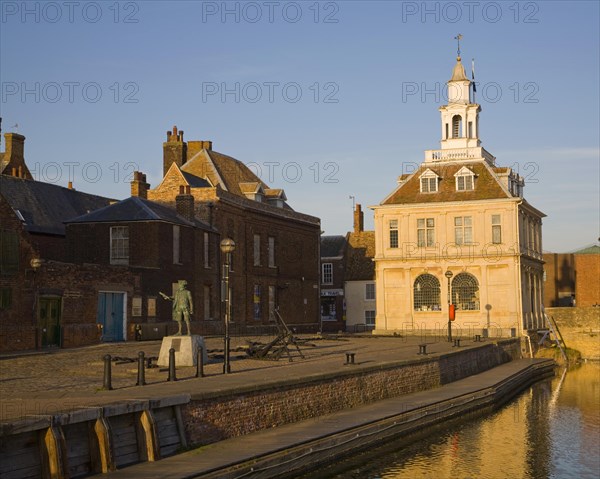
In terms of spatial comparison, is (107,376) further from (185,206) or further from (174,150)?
(174,150)

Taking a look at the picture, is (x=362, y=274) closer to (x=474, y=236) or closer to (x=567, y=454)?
(x=474, y=236)

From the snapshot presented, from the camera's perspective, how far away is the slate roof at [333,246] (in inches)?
2867

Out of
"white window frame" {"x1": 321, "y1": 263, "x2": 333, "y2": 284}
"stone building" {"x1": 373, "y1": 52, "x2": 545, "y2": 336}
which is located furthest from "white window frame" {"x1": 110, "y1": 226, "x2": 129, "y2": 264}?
"white window frame" {"x1": 321, "y1": 263, "x2": 333, "y2": 284}

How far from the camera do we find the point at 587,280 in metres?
73.0

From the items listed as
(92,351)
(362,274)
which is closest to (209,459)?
(92,351)

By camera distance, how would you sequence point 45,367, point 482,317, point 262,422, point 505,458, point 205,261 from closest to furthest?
point 262,422
point 505,458
point 45,367
point 205,261
point 482,317

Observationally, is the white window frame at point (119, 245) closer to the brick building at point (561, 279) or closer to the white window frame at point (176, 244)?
the white window frame at point (176, 244)

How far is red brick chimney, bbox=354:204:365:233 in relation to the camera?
7694cm

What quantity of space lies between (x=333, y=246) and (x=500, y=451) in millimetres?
53023

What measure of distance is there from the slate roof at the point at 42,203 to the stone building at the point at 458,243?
66.0 ft

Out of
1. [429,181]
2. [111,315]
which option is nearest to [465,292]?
[429,181]

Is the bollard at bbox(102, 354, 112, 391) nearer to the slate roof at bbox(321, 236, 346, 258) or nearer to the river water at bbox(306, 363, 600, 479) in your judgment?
the river water at bbox(306, 363, 600, 479)

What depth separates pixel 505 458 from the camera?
20.2m

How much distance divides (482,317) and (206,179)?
2039 cm
